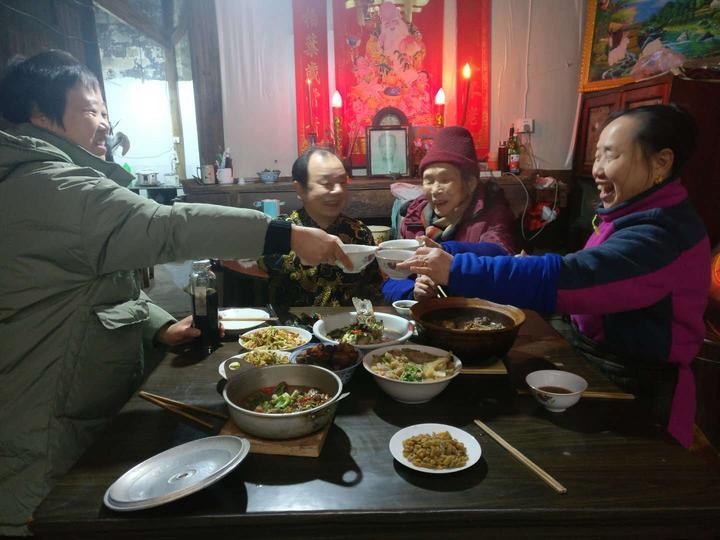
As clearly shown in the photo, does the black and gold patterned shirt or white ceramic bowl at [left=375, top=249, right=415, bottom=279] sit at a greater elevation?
white ceramic bowl at [left=375, top=249, right=415, bottom=279]

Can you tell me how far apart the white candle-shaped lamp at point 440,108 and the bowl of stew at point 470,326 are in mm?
3441

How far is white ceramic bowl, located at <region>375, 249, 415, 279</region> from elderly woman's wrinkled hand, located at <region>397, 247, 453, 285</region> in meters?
0.03

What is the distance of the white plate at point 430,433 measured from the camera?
3.77 ft

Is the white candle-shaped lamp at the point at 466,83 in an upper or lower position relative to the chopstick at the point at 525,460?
upper

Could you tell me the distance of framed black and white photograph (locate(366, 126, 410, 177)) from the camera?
492cm

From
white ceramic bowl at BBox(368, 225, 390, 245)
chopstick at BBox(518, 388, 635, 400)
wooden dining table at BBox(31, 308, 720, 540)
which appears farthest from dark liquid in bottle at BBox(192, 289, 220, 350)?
white ceramic bowl at BBox(368, 225, 390, 245)

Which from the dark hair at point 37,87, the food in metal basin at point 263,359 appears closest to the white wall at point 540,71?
the food in metal basin at point 263,359

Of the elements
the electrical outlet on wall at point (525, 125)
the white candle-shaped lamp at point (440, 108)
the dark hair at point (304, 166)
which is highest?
the white candle-shaped lamp at point (440, 108)

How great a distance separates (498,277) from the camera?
168 centimetres

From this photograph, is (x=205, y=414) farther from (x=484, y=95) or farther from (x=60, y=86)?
(x=484, y=95)

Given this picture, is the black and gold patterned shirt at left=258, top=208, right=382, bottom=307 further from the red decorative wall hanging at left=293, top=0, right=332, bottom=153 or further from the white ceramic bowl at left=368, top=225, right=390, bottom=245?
the red decorative wall hanging at left=293, top=0, right=332, bottom=153

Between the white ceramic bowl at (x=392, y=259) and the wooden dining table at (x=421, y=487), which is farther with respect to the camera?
the white ceramic bowl at (x=392, y=259)

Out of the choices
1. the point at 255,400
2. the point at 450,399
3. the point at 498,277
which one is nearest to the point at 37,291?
the point at 255,400

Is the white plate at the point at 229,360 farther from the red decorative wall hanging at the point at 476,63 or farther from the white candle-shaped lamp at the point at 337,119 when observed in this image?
the red decorative wall hanging at the point at 476,63
